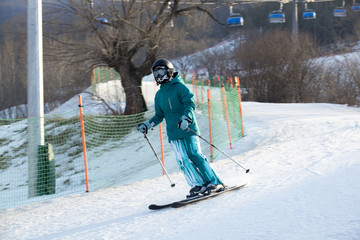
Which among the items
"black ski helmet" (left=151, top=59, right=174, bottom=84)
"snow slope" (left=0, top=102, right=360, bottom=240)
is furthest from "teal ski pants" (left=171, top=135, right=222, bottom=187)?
"black ski helmet" (left=151, top=59, right=174, bottom=84)

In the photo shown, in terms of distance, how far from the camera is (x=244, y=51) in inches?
1075

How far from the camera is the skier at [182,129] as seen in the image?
195 inches

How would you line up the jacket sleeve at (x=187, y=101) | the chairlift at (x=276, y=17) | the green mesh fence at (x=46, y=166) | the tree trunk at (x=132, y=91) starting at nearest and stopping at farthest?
the jacket sleeve at (x=187, y=101) → the green mesh fence at (x=46, y=166) → the tree trunk at (x=132, y=91) → the chairlift at (x=276, y=17)

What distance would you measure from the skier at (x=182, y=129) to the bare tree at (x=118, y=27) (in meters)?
9.50

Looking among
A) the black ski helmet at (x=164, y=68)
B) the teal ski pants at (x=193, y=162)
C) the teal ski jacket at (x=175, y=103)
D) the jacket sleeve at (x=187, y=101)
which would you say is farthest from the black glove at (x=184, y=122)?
the black ski helmet at (x=164, y=68)

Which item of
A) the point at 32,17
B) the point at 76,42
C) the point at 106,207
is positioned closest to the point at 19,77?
the point at 76,42

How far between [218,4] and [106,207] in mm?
12220

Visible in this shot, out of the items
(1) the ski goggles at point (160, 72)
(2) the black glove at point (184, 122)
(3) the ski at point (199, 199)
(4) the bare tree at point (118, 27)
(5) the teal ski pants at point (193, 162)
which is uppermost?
(4) the bare tree at point (118, 27)

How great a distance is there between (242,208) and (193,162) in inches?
34.3

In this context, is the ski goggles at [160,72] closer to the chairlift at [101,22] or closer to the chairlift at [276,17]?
the chairlift at [101,22]

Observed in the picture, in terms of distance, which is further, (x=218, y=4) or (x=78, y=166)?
(x=218, y=4)

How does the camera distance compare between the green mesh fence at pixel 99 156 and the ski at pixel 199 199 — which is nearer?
the ski at pixel 199 199

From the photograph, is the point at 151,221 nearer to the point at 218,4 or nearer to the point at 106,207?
the point at 106,207

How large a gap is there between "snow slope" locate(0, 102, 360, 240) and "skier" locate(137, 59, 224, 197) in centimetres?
29
